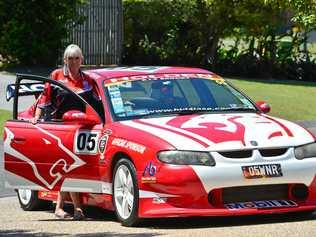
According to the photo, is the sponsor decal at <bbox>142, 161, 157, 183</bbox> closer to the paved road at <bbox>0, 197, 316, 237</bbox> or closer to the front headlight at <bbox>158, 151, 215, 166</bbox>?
the front headlight at <bbox>158, 151, 215, 166</bbox>

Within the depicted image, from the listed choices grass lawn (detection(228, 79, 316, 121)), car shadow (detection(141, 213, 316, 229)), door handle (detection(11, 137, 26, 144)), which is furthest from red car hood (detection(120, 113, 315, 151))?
grass lawn (detection(228, 79, 316, 121))

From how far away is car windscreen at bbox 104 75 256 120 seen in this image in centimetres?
960

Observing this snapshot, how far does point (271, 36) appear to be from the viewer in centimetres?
3119

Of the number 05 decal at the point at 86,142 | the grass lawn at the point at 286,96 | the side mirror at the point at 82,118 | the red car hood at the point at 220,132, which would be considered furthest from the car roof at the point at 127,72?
the grass lawn at the point at 286,96

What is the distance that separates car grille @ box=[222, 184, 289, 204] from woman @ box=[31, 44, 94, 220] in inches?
73.0

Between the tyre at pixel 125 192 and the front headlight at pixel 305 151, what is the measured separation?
Result: 4.94 ft

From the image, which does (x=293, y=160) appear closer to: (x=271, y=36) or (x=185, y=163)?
(x=185, y=163)

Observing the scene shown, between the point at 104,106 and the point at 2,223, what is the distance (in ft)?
5.08

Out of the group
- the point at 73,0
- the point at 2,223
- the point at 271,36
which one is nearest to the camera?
the point at 2,223

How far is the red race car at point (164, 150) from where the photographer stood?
8.53 metres

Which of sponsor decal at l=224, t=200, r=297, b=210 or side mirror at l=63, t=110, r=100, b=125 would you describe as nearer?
sponsor decal at l=224, t=200, r=297, b=210

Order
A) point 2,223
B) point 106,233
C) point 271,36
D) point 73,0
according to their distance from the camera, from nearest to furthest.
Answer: point 106,233, point 2,223, point 73,0, point 271,36

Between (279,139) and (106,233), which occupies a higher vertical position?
(279,139)

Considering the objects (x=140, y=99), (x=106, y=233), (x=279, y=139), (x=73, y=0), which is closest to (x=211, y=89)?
(x=140, y=99)
